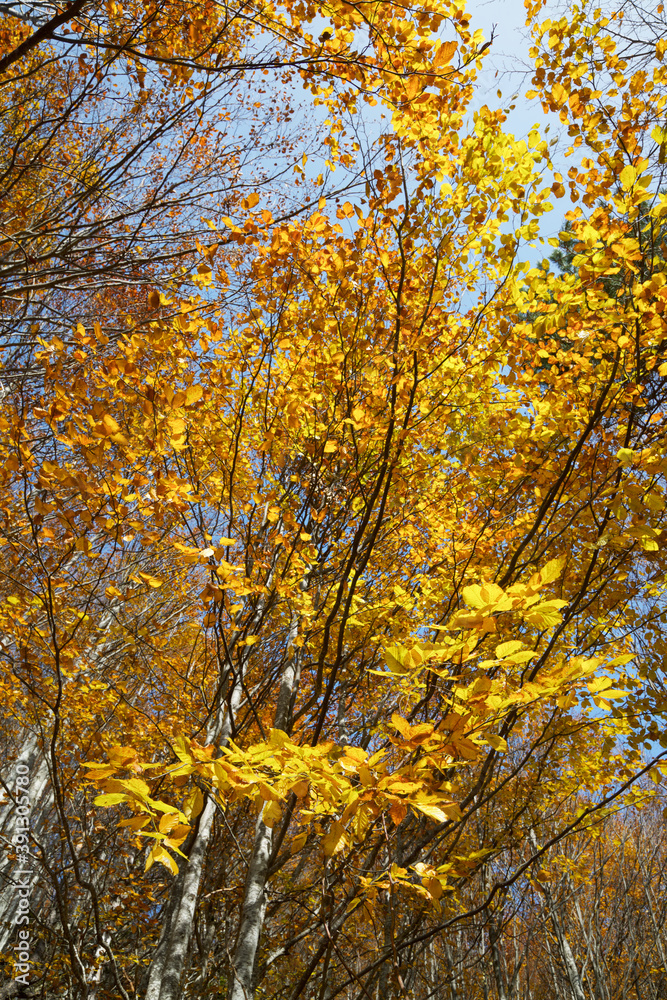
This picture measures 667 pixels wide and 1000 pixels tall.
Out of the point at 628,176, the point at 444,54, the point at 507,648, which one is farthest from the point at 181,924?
the point at 444,54

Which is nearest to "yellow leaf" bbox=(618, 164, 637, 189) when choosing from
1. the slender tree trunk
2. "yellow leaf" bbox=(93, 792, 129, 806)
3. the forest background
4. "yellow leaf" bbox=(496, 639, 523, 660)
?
the forest background

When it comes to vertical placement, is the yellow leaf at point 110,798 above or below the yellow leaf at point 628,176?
below

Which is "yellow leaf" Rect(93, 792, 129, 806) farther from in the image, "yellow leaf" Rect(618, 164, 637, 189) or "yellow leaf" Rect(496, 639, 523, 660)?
"yellow leaf" Rect(618, 164, 637, 189)

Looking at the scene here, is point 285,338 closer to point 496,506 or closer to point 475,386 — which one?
point 475,386

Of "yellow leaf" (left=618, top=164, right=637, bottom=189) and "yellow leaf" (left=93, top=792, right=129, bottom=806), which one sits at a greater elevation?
"yellow leaf" (left=618, top=164, right=637, bottom=189)

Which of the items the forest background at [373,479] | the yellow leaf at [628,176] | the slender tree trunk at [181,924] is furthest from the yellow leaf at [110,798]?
the yellow leaf at [628,176]

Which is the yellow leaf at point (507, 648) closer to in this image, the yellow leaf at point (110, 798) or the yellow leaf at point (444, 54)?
the yellow leaf at point (110, 798)

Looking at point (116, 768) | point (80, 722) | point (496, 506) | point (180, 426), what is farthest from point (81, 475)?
point (80, 722)

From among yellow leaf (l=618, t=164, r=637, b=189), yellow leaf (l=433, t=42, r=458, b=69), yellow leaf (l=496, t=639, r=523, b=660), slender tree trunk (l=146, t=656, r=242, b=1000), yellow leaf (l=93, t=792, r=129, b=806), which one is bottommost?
slender tree trunk (l=146, t=656, r=242, b=1000)

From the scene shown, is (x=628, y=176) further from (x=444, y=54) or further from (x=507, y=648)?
(x=507, y=648)

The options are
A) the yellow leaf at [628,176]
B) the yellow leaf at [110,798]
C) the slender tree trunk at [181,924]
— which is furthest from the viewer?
the slender tree trunk at [181,924]

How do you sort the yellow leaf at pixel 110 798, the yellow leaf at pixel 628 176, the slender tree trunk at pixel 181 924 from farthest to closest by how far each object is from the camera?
the slender tree trunk at pixel 181 924
the yellow leaf at pixel 628 176
the yellow leaf at pixel 110 798

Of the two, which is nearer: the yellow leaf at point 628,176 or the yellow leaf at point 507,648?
the yellow leaf at point 507,648

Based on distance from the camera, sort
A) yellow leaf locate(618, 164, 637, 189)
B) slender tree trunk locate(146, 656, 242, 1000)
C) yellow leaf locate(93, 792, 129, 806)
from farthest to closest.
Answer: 1. slender tree trunk locate(146, 656, 242, 1000)
2. yellow leaf locate(618, 164, 637, 189)
3. yellow leaf locate(93, 792, 129, 806)
